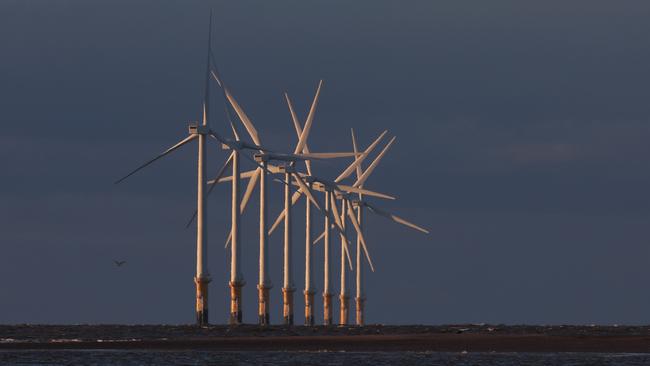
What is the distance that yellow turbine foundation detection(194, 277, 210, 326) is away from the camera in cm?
16862

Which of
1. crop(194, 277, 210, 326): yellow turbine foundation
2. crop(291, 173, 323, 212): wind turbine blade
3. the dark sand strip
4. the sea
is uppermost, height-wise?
crop(291, 173, 323, 212): wind turbine blade

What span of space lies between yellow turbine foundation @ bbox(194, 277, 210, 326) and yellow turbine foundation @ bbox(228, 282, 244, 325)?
439 centimetres

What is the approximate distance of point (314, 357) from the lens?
4021 inches

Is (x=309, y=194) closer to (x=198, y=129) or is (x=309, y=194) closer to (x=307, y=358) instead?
(x=198, y=129)

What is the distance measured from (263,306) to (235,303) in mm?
13426

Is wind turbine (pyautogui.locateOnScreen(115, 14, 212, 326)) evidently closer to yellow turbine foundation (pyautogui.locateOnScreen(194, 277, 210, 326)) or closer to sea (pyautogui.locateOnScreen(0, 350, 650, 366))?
yellow turbine foundation (pyautogui.locateOnScreen(194, 277, 210, 326))

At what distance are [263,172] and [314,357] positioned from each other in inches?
3198

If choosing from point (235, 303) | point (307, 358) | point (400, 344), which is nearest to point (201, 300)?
point (235, 303)

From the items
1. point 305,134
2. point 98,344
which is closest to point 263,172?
point 305,134

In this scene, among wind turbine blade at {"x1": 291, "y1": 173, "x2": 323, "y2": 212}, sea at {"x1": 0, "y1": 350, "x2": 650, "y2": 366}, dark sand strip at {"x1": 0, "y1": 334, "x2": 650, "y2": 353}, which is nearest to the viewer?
sea at {"x1": 0, "y1": 350, "x2": 650, "y2": 366}

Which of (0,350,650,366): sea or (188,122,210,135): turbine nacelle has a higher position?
(188,122,210,135): turbine nacelle

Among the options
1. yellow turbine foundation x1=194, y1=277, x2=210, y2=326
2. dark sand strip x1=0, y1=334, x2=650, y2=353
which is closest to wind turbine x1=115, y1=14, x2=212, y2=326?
yellow turbine foundation x1=194, y1=277, x2=210, y2=326

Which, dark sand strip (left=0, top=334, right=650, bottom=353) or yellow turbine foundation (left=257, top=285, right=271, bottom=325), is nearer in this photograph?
dark sand strip (left=0, top=334, right=650, bottom=353)

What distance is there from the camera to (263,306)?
192m
